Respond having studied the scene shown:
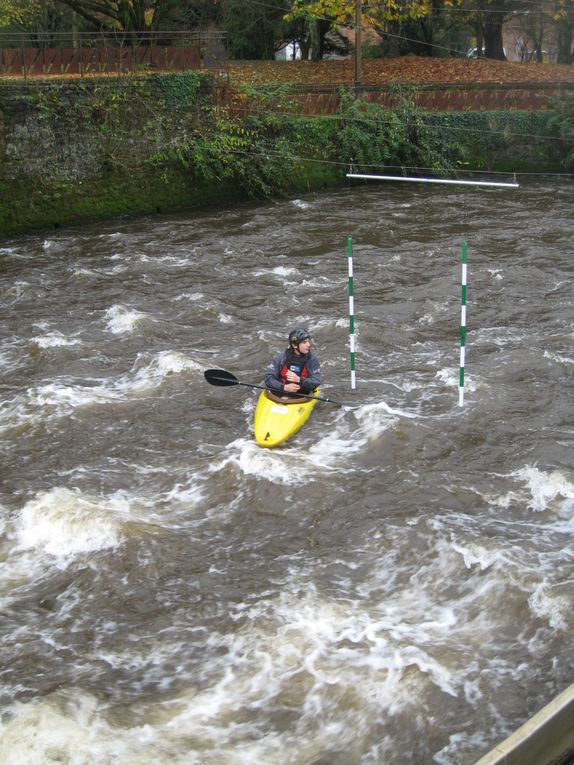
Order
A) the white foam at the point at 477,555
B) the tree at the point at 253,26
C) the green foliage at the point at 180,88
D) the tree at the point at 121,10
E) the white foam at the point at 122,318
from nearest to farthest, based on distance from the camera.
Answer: the white foam at the point at 477,555, the white foam at the point at 122,318, the green foliage at the point at 180,88, the tree at the point at 121,10, the tree at the point at 253,26

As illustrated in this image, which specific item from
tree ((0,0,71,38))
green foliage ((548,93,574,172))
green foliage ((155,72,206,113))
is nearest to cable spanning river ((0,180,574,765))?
green foliage ((155,72,206,113))

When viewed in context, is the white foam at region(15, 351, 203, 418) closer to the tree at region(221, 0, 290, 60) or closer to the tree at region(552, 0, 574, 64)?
the tree at region(221, 0, 290, 60)

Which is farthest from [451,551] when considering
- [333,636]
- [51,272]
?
[51,272]

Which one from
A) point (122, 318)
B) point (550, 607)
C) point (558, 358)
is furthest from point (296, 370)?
point (122, 318)

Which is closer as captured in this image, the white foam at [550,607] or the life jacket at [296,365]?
the white foam at [550,607]

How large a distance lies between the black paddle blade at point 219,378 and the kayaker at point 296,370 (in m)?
0.44

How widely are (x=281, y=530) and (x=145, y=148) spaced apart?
16.7 meters

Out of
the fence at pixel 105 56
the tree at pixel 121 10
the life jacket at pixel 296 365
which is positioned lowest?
the life jacket at pixel 296 365

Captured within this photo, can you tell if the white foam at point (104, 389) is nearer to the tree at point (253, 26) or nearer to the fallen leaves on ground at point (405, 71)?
the fallen leaves on ground at point (405, 71)

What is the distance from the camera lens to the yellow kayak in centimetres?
888

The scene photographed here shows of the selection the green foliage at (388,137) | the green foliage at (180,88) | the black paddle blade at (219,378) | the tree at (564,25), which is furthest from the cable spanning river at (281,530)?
the tree at (564,25)

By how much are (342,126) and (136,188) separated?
706 cm

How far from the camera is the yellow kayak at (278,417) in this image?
8883mm

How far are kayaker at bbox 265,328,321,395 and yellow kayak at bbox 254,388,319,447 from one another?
5.4 inches
